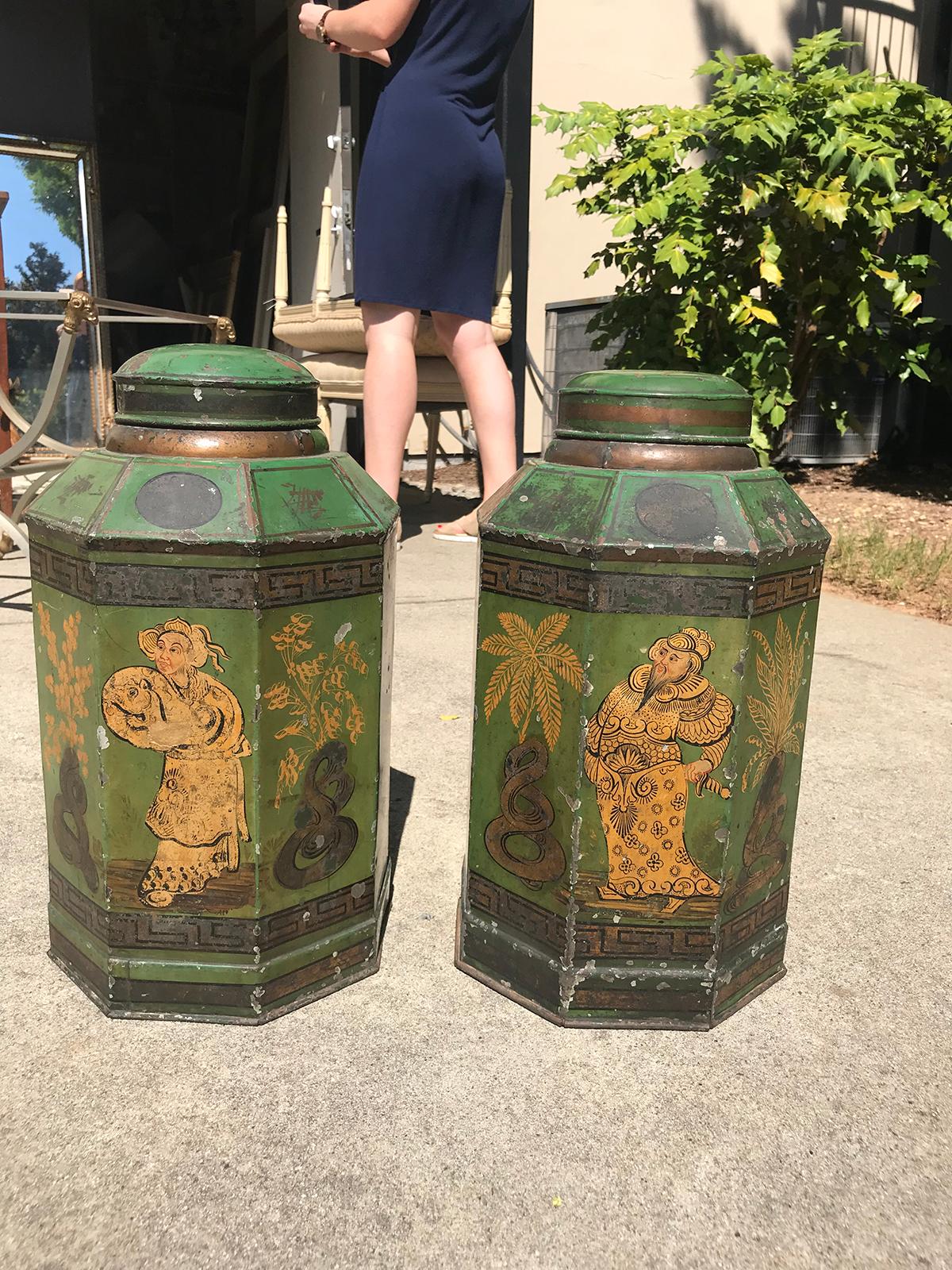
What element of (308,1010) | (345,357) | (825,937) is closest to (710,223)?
(345,357)

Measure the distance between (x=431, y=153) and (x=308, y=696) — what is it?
2210 millimetres

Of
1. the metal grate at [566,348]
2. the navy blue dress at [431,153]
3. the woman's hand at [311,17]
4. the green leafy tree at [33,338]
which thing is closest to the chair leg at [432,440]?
the metal grate at [566,348]

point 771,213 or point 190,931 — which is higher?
point 771,213

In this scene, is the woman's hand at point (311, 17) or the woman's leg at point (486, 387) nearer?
the woman's hand at point (311, 17)

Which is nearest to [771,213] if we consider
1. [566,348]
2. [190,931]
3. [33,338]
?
[566,348]

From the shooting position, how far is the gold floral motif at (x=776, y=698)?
156 centimetres

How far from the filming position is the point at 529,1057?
1.52 m

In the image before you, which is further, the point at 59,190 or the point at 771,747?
the point at 59,190

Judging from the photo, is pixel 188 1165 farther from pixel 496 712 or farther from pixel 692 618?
pixel 692 618

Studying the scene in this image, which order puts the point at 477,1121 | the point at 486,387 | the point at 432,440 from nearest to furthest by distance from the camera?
the point at 477,1121, the point at 486,387, the point at 432,440

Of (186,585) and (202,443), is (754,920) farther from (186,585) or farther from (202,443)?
(202,443)

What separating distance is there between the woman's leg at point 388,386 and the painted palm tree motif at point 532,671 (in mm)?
1626

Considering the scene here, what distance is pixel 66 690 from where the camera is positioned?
1.58 m

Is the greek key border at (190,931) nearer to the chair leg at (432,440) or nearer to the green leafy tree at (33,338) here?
the chair leg at (432,440)
